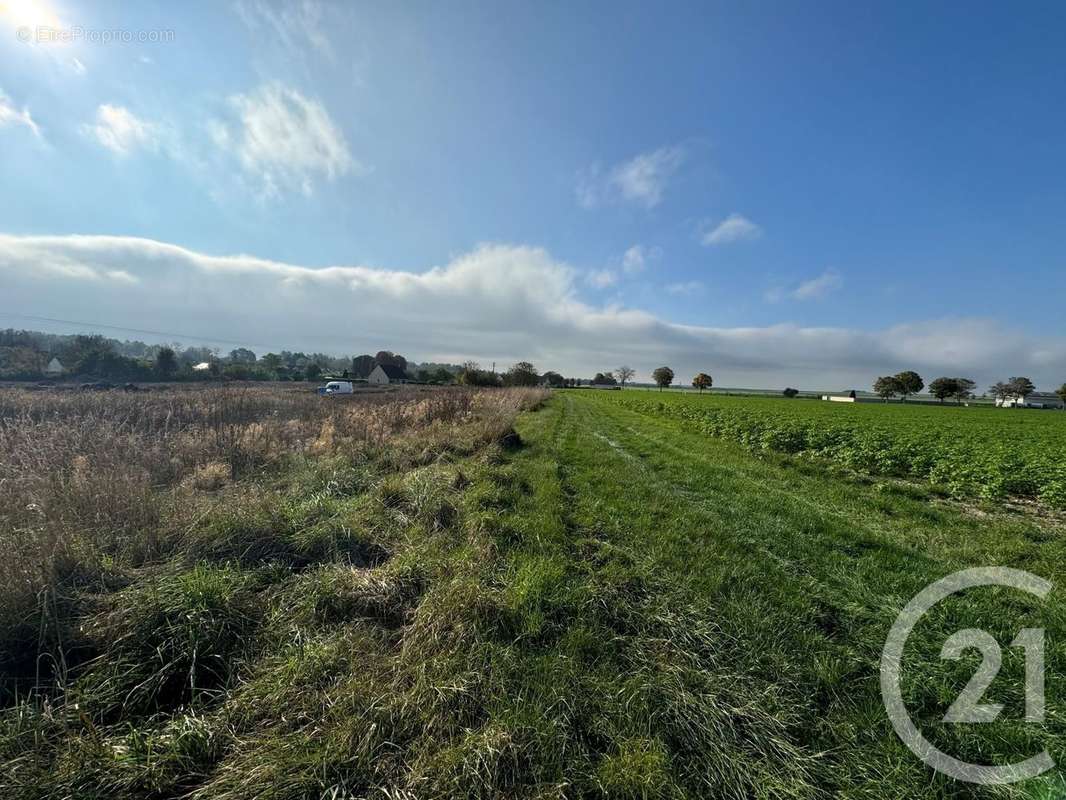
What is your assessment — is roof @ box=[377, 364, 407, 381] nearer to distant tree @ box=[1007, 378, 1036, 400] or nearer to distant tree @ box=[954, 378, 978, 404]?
distant tree @ box=[954, 378, 978, 404]

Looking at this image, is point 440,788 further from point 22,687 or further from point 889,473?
point 889,473

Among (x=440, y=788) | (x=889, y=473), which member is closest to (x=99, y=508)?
(x=440, y=788)

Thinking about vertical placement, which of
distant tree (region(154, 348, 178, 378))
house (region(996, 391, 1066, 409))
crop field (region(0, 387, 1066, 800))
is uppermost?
house (region(996, 391, 1066, 409))

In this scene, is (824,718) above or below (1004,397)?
below

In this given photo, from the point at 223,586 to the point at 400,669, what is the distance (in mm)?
2110

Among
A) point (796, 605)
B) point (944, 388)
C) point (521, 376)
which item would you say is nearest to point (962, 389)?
point (944, 388)

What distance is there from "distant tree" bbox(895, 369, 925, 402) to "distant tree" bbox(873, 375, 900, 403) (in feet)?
2.36

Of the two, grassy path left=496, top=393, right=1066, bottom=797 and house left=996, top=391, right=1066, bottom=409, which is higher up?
house left=996, top=391, right=1066, bottom=409

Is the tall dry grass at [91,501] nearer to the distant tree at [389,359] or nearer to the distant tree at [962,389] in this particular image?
the distant tree at [389,359]

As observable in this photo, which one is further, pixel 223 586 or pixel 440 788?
pixel 223 586

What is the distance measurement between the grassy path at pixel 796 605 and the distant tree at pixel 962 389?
15782 cm

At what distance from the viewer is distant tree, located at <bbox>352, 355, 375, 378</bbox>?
8362cm

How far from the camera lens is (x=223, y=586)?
3.71 m

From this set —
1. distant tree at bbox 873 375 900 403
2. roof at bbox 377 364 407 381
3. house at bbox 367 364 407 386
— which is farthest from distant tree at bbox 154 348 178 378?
distant tree at bbox 873 375 900 403
